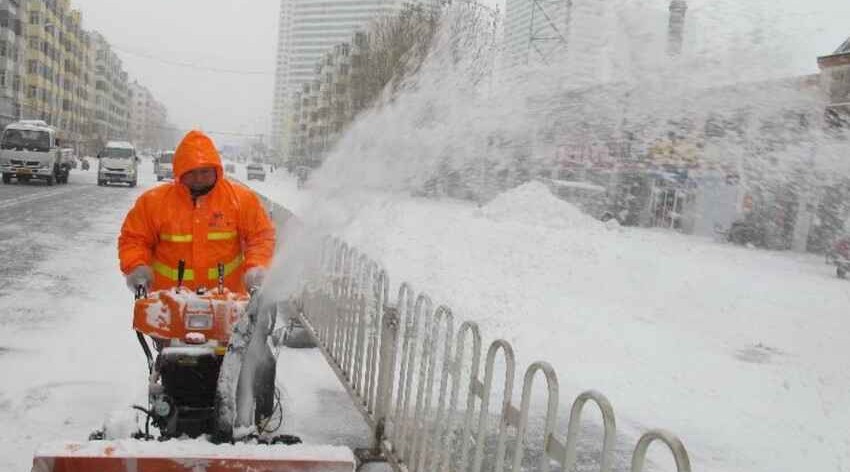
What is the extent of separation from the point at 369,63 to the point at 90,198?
15836 millimetres

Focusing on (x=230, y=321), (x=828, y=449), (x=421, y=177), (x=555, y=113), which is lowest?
(x=828, y=449)

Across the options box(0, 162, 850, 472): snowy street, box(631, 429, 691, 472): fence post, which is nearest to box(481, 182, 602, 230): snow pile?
box(0, 162, 850, 472): snowy street

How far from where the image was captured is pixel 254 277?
3.59m

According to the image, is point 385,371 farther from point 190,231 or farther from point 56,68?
point 56,68

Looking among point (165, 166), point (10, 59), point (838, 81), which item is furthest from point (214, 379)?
point (10, 59)

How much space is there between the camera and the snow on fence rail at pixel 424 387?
2.44 metres

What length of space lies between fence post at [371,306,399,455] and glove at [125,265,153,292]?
4.30 feet

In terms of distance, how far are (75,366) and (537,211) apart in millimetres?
21408

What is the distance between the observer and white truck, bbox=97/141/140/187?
34.0 metres

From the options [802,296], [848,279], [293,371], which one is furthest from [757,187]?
[293,371]

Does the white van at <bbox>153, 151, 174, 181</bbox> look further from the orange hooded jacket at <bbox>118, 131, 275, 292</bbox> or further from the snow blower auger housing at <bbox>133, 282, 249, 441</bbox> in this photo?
the snow blower auger housing at <bbox>133, 282, 249, 441</bbox>

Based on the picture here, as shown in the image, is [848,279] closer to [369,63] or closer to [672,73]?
[672,73]

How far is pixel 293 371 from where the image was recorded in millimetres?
5984

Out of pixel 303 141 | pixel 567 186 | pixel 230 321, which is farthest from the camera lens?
pixel 303 141
